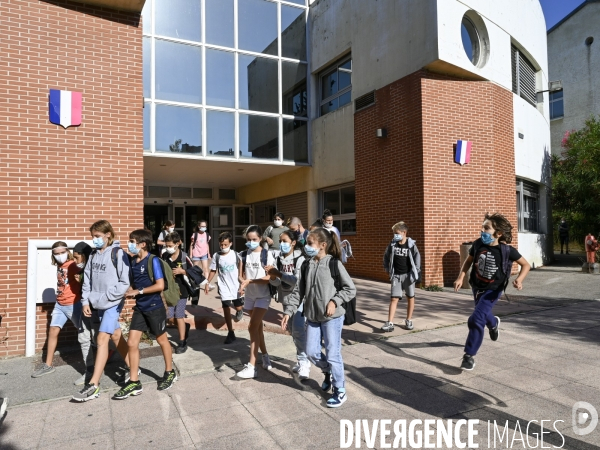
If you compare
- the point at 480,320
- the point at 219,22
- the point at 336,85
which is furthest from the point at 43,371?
the point at 336,85

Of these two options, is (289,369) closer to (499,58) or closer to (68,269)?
(68,269)

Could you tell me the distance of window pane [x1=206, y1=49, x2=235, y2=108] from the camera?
486 inches

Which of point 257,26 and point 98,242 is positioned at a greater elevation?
point 257,26

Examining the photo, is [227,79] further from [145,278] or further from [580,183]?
[580,183]

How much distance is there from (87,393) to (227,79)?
1036 cm

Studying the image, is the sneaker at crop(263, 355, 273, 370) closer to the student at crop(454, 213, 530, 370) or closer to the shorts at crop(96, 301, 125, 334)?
the shorts at crop(96, 301, 125, 334)

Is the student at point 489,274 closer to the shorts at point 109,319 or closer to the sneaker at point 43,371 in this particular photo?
the shorts at point 109,319

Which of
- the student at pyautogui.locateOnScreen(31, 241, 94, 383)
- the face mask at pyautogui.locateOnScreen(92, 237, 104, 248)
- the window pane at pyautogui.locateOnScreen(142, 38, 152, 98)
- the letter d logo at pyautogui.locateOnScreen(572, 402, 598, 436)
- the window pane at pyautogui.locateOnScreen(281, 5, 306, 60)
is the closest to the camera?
the letter d logo at pyautogui.locateOnScreen(572, 402, 598, 436)

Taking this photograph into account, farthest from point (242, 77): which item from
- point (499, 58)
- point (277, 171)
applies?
point (499, 58)

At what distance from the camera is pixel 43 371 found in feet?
15.8

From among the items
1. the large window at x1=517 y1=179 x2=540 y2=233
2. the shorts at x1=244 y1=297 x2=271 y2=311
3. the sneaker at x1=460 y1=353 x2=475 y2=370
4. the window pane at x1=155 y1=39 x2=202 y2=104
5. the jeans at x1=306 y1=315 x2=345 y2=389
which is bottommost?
the sneaker at x1=460 y1=353 x2=475 y2=370

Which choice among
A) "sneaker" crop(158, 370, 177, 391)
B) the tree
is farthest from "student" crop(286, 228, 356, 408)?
the tree

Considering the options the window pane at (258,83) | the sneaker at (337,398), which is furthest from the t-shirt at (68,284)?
the window pane at (258,83)

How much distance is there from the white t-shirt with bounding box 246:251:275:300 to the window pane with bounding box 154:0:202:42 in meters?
9.17
